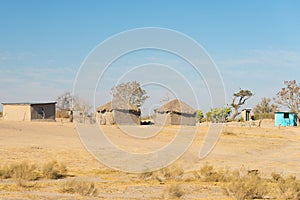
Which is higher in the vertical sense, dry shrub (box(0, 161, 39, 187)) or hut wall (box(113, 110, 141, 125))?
hut wall (box(113, 110, 141, 125))

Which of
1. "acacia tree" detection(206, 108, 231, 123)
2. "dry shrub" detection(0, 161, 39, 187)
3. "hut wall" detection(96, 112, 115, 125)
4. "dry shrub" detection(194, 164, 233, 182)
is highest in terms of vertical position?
"acacia tree" detection(206, 108, 231, 123)

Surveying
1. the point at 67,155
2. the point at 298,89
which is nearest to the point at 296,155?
the point at 67,155

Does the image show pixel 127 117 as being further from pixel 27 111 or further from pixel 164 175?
pixel 164 175

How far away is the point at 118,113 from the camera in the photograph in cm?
5884

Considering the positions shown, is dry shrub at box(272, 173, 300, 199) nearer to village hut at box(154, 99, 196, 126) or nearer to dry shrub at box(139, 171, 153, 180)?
dry shrub at box(139, 171, 153, 180)

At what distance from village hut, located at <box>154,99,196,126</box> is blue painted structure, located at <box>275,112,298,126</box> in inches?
619

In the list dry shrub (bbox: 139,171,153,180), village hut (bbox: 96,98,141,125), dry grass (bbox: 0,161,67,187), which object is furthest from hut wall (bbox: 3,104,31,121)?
dry shrub (bbox: 139,171,153,180)

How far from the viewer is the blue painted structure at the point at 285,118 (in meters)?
70.7

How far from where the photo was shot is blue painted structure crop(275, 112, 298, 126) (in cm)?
7069

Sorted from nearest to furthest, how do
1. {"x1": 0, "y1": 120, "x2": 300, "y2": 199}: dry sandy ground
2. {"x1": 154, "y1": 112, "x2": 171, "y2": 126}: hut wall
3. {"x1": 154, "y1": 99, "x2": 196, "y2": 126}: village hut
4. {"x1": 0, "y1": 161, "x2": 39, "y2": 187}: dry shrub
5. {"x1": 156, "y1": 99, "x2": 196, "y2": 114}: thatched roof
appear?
A: {"x1": 0, "y1": 120, "x2": 300, "y2": 199}: dry sandy ground, {"x1": 0, "y1": 161, "x2": 39, "y2": 187}: dry shrub, {"x1": 154, "y1": 112, "x2": 171, "y2": 126}: hut wall, {"x1": 154, "y1": 99, "x2": 196, "y2": 126}: village hut, {"x1": 156, "y1": 99, "x2": 196, "y2": 114}: thatched roof

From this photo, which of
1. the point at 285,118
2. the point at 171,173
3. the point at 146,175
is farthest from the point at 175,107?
the point at 146,175

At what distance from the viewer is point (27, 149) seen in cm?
2453

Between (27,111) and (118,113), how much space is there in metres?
11.9

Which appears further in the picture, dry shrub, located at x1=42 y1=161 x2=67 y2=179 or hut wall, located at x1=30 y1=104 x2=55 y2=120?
hut wall, located at x1=30 y1=104 x2=55 y2=120
